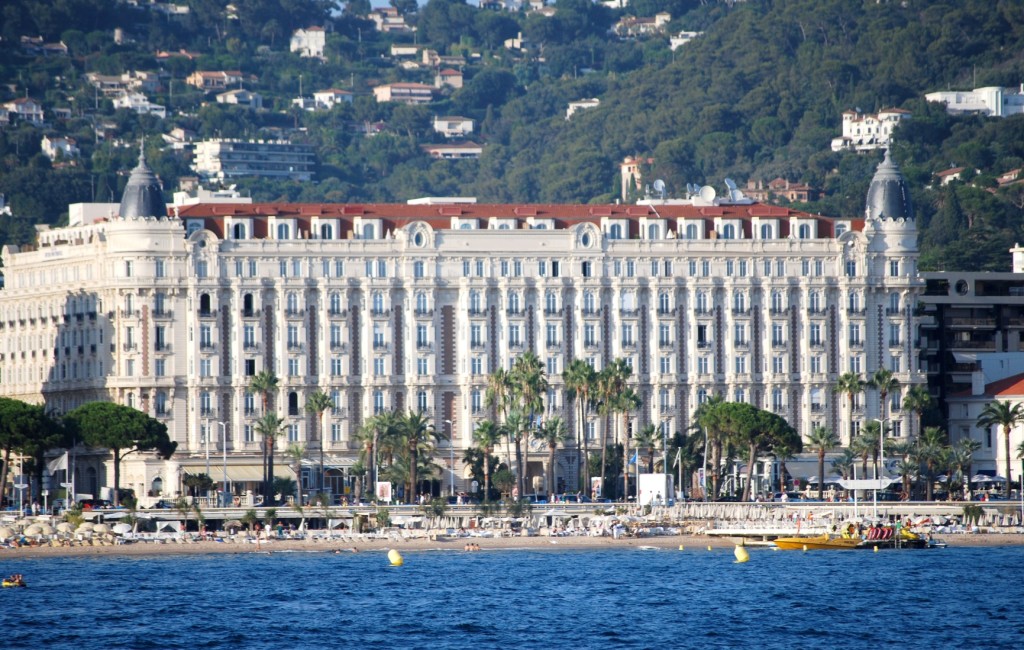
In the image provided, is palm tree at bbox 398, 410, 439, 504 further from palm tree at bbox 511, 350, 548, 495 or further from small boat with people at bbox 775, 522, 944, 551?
small boat with people at bbox 775, 522, 944, 551

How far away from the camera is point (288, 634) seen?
12681 cm

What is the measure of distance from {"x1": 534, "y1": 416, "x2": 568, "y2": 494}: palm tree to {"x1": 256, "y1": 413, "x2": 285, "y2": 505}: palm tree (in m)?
19.8

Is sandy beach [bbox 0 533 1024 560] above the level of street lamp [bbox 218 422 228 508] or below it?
below

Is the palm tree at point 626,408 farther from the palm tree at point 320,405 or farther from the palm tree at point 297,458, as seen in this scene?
the palm tree at point 297,458

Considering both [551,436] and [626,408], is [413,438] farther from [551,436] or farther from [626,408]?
[626,408]

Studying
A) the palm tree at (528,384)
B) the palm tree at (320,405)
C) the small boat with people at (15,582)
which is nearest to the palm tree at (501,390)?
the palm tree at (528,384)

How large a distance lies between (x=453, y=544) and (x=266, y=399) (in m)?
27.0

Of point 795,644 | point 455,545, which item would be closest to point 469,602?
point 795,644

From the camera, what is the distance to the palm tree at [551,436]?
19362 centimetres

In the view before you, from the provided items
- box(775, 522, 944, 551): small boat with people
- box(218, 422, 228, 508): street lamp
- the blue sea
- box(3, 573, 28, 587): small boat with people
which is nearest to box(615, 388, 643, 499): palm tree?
the blue sea

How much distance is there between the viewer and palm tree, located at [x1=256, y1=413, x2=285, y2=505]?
19100 centimetres

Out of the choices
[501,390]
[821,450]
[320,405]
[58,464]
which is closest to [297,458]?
[320,405]

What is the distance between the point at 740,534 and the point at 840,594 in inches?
1386

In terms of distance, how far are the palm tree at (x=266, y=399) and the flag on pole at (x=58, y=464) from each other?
48.5 ft
